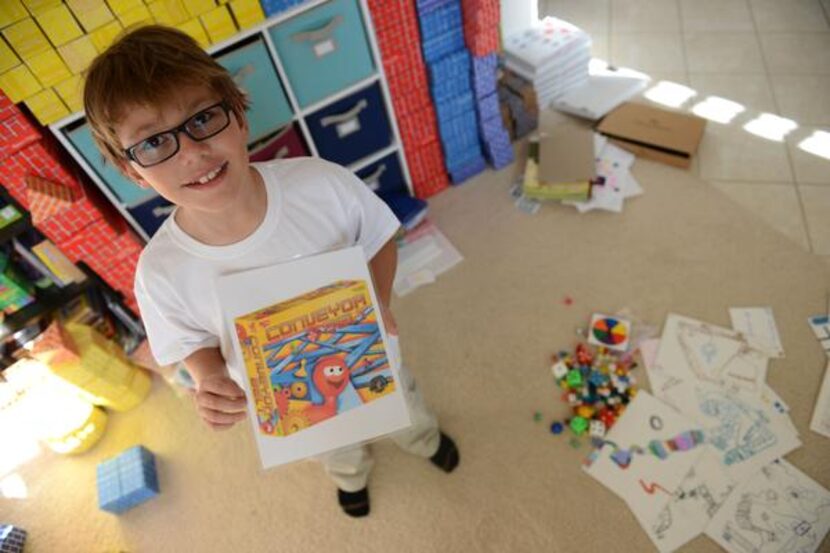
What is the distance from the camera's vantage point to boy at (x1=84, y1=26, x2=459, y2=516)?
76 centimetres

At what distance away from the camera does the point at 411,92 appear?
184cm

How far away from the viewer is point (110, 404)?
69.6 inches

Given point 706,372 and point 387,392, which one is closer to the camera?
point 387,392

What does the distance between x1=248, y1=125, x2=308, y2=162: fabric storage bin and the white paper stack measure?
1.13 meters

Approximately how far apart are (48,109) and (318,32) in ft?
2.41

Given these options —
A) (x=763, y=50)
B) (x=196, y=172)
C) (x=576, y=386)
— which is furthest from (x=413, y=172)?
(x=763, y=50)

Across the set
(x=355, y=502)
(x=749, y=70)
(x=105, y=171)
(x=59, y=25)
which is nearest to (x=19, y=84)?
(x=59, y=25)

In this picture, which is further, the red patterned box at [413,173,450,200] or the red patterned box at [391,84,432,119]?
the red patterned box at [413,173,450,200]

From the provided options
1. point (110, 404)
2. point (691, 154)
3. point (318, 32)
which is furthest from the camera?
point (691, 154)

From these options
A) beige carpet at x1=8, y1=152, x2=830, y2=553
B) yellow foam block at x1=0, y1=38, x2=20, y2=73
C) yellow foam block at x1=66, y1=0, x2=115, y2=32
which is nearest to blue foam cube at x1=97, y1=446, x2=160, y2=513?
beige carpet at x1=8, y1=152, x2=830, y2=553

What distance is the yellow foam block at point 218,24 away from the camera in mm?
1326

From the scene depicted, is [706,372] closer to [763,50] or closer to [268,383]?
[268,383]

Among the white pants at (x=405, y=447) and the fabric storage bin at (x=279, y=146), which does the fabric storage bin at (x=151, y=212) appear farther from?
the white pants at (x=405, y=447)

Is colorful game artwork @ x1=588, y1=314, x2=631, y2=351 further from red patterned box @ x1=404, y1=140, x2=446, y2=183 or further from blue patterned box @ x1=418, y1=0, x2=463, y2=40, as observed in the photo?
blue patterned box @ x1=418, y1=0, x2=463, y2=40
